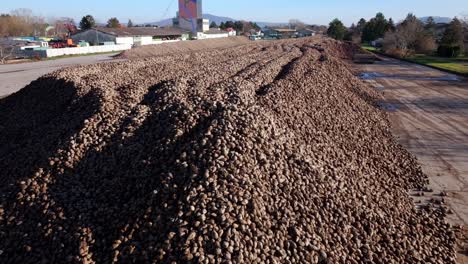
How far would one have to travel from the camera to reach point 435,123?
1797 cm

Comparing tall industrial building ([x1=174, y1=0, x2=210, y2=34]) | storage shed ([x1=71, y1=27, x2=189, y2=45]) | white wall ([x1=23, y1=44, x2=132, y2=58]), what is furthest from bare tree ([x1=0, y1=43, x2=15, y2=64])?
tall industrial building ([x1=174, y1=0, x2=210, y2=34])

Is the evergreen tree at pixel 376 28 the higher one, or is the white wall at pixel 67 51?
the evergreen tree at pixel 376 28

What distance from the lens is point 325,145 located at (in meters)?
11.2

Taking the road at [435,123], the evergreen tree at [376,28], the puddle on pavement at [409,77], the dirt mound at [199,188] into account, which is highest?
the evergreen tree at [376,28]

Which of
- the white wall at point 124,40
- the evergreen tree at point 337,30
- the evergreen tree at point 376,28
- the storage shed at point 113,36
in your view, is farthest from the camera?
the evergreen tree at point 337,30

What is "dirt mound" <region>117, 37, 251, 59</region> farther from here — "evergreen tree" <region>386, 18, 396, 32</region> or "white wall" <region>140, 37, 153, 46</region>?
"evergreen tree" <region>386, 18, 396, 32</region>

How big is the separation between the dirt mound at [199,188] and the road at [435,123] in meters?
1.12

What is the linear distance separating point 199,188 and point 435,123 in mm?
15673

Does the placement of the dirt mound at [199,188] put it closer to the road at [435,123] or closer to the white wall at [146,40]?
the road at [435,123]

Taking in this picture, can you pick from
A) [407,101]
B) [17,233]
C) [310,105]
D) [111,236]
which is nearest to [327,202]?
[111,236]

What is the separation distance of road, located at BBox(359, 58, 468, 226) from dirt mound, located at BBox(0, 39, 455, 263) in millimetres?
1122

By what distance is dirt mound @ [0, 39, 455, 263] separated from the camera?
20.6ft

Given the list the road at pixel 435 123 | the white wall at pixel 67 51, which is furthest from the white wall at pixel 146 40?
the road at pixel 435 123

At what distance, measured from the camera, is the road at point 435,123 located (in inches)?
449
